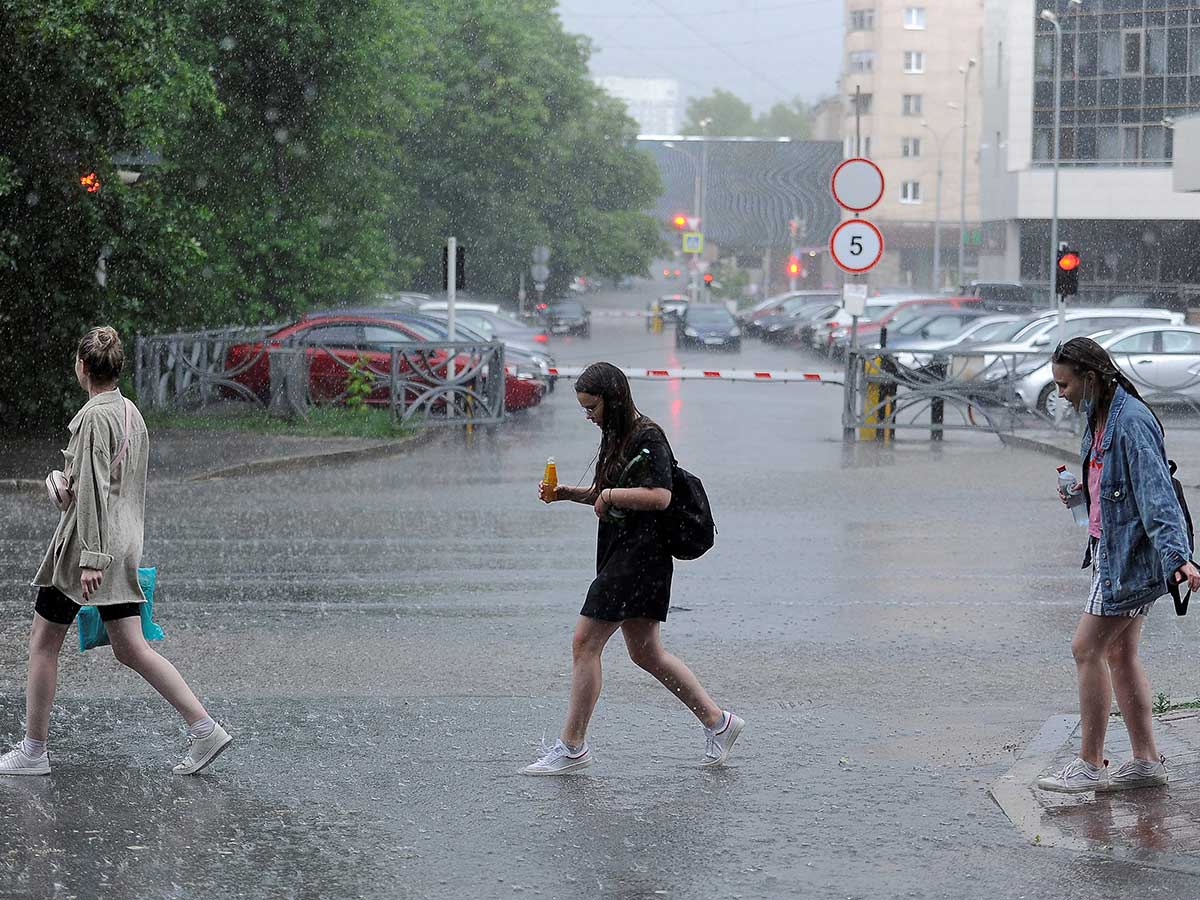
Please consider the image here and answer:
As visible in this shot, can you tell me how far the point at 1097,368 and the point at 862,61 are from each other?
116996 millimetres

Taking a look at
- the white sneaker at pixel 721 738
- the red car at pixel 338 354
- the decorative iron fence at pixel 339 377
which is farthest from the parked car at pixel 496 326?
the white sneaker at pixel 721 738

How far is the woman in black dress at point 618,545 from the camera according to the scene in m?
6.34

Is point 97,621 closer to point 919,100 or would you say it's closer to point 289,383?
point 289,383

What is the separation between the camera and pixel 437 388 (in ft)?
74.9

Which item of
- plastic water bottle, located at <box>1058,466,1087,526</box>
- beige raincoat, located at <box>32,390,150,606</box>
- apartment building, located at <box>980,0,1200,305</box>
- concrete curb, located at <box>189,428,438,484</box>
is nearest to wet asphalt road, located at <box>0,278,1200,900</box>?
beige raincoat, located at <box>32,390,150,606</box>

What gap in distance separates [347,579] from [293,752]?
168 inches

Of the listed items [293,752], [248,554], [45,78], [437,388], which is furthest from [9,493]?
[293,752]

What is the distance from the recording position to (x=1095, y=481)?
619cm

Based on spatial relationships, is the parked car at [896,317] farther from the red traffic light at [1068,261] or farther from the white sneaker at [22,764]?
the white sneaker at [22,764]

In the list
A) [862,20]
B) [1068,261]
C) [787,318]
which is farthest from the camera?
[862,20]

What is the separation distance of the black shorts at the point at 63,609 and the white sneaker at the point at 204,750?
53cm

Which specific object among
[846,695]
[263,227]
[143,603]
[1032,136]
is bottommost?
[846,695]

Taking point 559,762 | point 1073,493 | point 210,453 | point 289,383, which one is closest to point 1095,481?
point 1073,493

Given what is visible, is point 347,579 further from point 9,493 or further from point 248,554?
point 9,493
